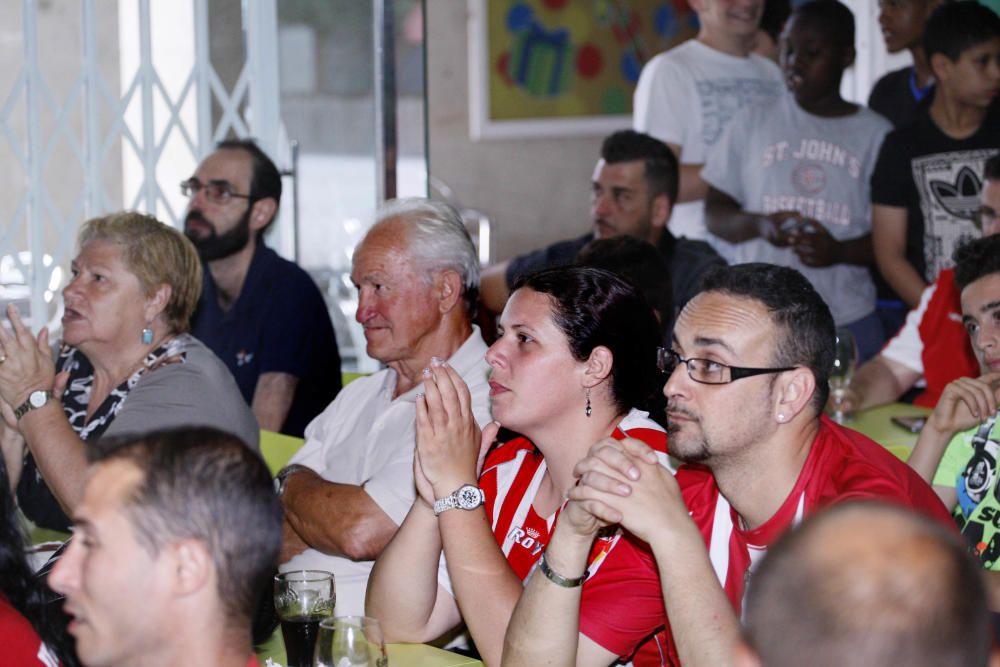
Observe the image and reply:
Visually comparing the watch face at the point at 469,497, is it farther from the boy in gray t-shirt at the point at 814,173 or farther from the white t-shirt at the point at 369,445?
the boy in gray t-shirt at the point at 814,173

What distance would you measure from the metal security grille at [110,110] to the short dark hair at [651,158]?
4.27 ft

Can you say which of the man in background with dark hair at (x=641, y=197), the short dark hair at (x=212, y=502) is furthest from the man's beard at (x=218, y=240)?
the short dark hair at (x=212, y=502)

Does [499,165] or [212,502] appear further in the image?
[499,165]

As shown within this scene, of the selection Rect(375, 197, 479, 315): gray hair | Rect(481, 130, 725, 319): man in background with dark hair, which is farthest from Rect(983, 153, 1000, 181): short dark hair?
Rect(375, 197, 479, 315): gray hair

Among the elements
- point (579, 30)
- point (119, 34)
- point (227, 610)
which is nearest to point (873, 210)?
point (119, 34)

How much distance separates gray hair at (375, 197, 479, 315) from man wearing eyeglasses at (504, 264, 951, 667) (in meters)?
1.00

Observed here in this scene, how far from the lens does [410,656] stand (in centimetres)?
202

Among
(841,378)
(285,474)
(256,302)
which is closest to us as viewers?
(285,474)

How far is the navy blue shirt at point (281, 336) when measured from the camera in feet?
12.9

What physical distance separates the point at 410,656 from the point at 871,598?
1.24 m

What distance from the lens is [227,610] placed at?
4.50ft

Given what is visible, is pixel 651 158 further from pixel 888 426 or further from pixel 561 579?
pixel 561 579

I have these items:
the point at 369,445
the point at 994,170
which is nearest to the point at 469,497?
the point at 369,445

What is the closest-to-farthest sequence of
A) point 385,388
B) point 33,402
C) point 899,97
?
point 33,402, point 385,388, point 899,97
